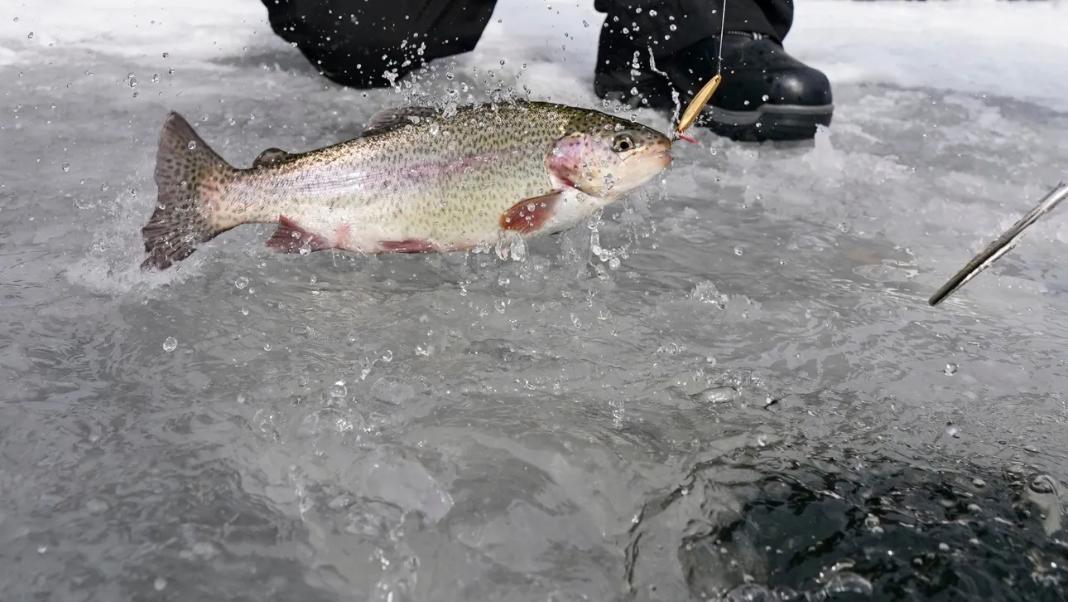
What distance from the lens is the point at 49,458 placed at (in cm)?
150

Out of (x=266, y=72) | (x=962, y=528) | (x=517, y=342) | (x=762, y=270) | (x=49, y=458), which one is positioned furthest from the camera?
(x=266, y=72)

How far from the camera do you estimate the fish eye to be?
206cm

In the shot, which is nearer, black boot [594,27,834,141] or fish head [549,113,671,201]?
fish head [549,113,671,201]

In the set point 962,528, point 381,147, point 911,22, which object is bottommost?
point 911,22

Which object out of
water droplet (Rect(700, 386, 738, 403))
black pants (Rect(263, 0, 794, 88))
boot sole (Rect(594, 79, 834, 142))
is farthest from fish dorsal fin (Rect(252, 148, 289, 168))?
boot sole (Rect(594, 79, 834, 142))

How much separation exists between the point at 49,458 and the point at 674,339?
1.29m

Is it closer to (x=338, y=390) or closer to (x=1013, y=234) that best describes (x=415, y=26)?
(x=338, y=390)

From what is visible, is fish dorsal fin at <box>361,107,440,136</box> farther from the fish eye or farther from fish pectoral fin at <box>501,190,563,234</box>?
the fish eye

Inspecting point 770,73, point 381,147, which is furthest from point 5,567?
point 770,73

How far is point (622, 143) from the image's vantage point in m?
2.07

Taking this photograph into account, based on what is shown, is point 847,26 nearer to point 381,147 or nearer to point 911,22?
point 911,22

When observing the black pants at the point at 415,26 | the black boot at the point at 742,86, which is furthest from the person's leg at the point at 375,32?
the black boot at the point at 742,86

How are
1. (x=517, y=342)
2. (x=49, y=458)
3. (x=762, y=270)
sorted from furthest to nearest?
(x=762, y=270) → (x=517, y=342) → (x=49, y=458)

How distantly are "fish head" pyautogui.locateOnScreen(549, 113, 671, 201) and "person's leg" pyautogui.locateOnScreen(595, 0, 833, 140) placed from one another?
1.73 m
